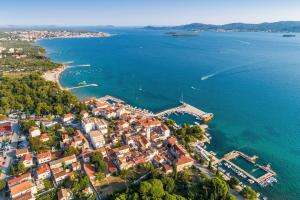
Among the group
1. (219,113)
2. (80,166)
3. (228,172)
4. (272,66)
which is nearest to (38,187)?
(80,166)

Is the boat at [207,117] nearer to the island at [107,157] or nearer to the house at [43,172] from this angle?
the island at [107,157]

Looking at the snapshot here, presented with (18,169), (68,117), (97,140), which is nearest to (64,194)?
(18,169)

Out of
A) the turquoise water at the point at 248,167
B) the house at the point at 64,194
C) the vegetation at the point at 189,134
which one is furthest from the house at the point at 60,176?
the turquoise water at the point at 248,167

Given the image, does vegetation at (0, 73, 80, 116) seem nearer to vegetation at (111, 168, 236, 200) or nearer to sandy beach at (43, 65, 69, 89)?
sandy beach at (43, 65, 69, 89)

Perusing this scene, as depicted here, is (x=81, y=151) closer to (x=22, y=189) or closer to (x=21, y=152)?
(x=21, y=152)

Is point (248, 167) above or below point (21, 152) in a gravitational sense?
below
